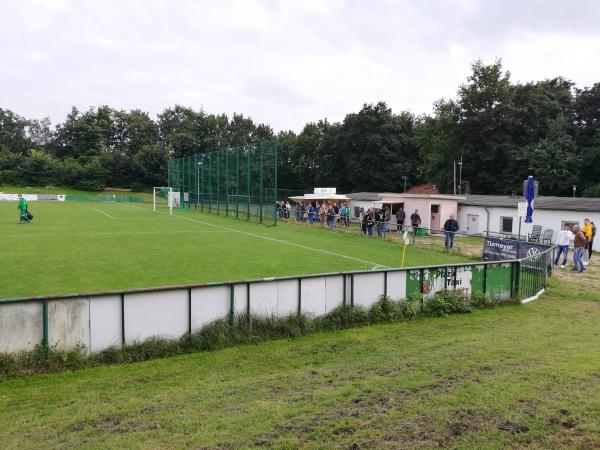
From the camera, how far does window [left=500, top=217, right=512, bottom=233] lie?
28.8 metres

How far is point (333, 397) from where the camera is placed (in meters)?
5.95

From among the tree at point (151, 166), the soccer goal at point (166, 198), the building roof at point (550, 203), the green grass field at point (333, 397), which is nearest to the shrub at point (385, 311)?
the green grass field at point (333, 397)

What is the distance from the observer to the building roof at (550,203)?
24.9 m

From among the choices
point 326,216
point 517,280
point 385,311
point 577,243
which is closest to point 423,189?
point 326,216

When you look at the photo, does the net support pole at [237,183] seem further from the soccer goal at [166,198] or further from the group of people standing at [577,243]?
the group of people standing at [577,243]

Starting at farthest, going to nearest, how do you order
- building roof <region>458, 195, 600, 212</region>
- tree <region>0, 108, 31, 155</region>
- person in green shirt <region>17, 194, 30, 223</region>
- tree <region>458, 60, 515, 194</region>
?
tree <region>0, 108, 31, 155</region>, tree <region>458, 60, 515, 194</region>, person in green shirt <region>17, 194, 30, 223</region>, building roof <region>458, 195, 600, 212</region>

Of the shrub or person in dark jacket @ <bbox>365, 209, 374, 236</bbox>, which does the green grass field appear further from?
person in dark jacket @ <bbox>365, 209, 374, 236</bbox>

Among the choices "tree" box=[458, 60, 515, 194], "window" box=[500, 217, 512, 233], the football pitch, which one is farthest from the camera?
"tree" box=[458, 60, 515, 194]

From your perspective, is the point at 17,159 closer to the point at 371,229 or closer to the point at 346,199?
the point at 346,199

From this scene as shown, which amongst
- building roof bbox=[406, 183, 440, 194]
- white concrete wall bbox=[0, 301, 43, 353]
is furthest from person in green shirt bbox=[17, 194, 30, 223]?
building roof bbox=[406, 183, 440, 194]

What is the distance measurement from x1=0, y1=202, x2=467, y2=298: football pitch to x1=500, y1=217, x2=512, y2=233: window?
29.8ft

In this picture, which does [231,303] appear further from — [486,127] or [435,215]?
[486,127]

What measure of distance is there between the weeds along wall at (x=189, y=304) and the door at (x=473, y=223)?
20196mm

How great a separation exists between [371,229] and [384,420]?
70.3ft
